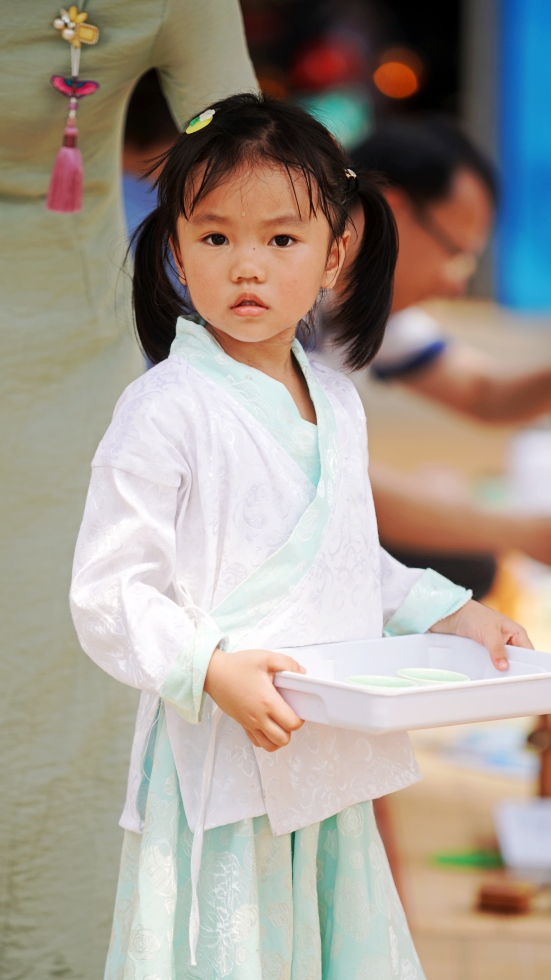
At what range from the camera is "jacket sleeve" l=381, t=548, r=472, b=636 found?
0.94 metres

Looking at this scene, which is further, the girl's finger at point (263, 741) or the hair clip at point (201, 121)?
the hair clip at point (201, 121)

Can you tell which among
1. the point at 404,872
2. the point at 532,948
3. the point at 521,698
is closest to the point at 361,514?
the point at 521,698

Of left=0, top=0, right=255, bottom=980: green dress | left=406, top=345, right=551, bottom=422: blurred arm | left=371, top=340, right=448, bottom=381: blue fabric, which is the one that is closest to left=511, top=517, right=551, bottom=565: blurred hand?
left=406, top=345, right=551, bottom=422: blurred arm

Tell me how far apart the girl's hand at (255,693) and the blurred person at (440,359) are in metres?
1.62

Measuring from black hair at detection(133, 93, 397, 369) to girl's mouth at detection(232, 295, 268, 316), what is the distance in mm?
83

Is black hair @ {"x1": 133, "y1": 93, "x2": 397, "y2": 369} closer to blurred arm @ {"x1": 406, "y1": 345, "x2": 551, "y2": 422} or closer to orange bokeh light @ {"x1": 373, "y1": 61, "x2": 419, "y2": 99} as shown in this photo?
blurred arm @ {"x1": 406, "y1": 345, "x2": 551, "y2": 422}

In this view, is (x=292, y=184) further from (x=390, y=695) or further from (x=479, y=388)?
(x=479, y=388)

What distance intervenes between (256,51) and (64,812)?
116 inches

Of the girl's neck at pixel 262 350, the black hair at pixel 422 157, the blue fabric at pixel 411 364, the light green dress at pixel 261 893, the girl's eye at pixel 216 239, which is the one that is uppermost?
the black hair at pixel 422 157

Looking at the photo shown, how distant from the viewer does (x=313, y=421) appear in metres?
0.93

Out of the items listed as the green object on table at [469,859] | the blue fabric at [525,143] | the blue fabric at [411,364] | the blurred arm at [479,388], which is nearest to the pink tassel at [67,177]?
the green object on table at [469,859]

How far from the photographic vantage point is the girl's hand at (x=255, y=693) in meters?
0.72

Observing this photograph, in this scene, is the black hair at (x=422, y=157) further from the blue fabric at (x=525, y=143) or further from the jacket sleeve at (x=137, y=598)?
the jacket sleeve at (x=137, y=598)

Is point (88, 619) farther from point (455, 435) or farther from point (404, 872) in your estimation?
point (455, 435)
